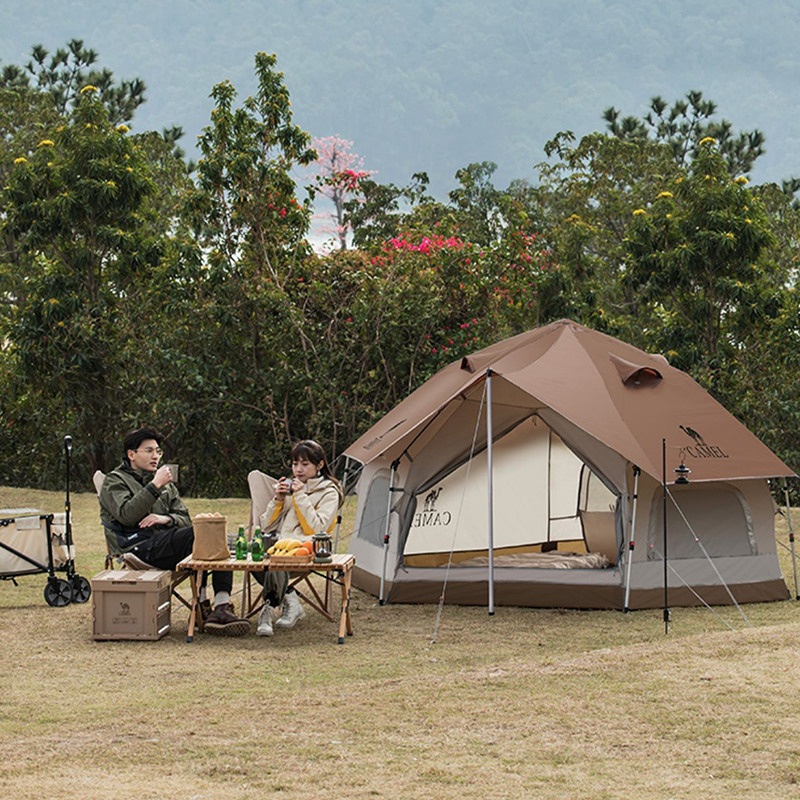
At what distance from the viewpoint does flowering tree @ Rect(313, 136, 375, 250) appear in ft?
50.1

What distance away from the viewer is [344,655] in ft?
19.4

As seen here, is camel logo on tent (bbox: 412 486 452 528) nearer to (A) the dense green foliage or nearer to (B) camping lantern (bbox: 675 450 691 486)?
(B) camping lantern (bbox: 675 450 691 486)

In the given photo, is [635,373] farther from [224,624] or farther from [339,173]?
[339,173]

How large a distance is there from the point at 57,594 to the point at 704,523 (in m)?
4.10

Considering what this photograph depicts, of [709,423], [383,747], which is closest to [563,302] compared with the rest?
[709,423]

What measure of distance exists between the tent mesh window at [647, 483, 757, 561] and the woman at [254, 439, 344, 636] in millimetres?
2037

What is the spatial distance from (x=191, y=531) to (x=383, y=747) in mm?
2642

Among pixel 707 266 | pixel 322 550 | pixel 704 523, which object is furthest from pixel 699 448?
pixel 707 266

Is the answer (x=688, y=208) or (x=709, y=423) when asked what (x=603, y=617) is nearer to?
(x=709, y=423)

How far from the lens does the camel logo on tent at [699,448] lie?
7.40 metres

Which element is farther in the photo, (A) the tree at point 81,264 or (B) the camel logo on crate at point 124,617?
(A) the tree at point 81,264

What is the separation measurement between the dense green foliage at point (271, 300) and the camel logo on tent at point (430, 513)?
5661 mm

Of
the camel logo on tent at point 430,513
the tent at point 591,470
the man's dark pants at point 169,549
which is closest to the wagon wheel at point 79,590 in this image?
the man's dark pants at point 169,549

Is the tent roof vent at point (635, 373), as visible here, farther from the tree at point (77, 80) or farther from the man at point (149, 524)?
the tree at point (77, 80)
